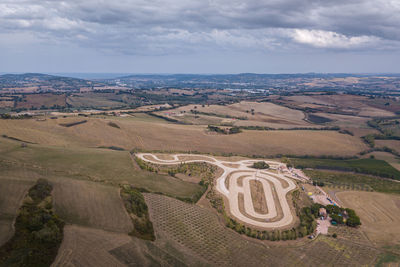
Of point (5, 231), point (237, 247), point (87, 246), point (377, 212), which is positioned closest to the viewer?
point (5, 231)

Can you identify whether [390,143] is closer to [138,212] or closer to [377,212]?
[377,212]

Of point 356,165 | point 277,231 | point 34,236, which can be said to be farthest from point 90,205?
point 356,165

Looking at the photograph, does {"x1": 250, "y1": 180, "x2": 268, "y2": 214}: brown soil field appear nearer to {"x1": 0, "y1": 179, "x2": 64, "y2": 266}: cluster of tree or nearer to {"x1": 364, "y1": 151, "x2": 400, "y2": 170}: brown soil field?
{"x1": 0, "y1": 179, "x2": 64, "y2": 266}: cluster of tree

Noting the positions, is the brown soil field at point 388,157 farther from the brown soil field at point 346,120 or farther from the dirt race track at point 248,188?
the brown soil field at point 346,120

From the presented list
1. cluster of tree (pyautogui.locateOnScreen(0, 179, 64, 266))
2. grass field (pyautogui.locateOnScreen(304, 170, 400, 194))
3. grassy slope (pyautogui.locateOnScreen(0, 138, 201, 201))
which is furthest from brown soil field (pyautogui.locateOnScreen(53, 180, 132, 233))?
grass field (pyautogui.locateOnScreen(304, 170, 400, 194))

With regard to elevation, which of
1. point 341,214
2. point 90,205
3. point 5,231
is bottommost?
point 341,214

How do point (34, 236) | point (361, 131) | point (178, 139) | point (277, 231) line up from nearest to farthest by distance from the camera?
point (34, 236), point (277, 231), point (178, 139), point (361, 131)
